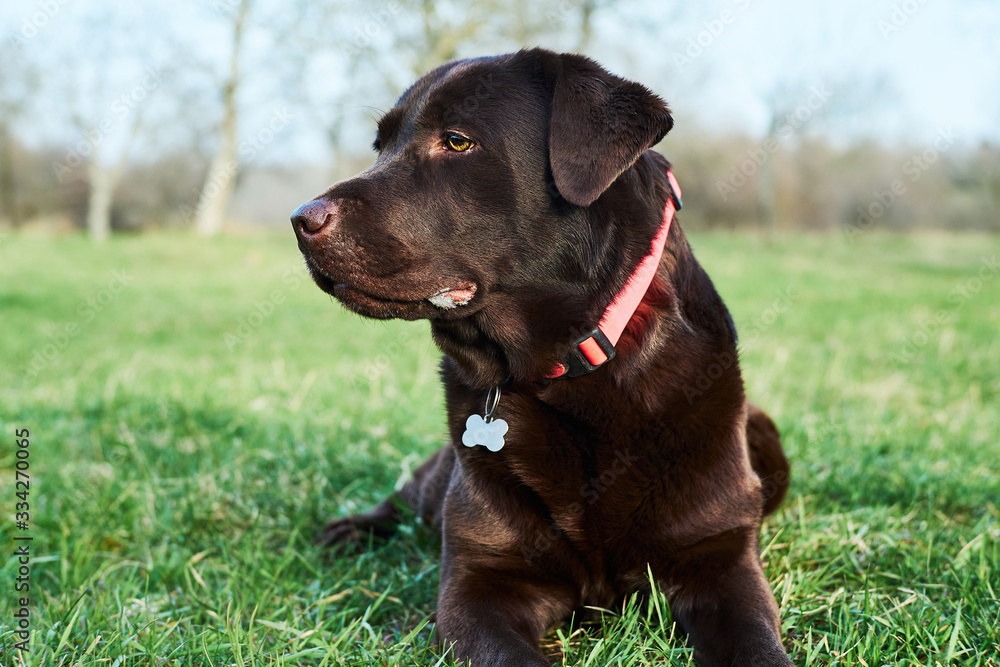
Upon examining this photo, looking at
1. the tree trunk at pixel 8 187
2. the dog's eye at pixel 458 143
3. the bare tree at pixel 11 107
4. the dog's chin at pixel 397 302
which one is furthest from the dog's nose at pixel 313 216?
the tree trunk at pixel 8 187

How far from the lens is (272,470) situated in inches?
131

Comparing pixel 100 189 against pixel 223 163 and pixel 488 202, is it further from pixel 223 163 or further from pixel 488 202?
pixel 488 202

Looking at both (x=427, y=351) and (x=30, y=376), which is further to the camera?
(x=427, y=351)

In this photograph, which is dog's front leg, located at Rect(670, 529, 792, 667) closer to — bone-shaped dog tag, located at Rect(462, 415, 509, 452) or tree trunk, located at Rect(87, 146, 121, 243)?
bone-shaped dog tag, located at Rect(462, 415, 509, 452)

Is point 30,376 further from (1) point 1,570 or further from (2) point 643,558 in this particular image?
(2) point 643,558

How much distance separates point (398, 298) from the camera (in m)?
1.92

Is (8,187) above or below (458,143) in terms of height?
below

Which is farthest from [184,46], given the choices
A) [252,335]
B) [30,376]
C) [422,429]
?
[422,429]

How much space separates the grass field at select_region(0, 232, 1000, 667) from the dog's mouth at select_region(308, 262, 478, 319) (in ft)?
2.58

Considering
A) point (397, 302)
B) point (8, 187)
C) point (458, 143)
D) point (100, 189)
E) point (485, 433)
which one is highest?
point (458, 143)

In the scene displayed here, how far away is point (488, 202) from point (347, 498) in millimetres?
1654

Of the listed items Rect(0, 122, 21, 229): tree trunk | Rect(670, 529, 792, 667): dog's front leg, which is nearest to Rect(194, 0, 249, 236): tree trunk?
Rect(0, 122, 21, 229): tree trunk

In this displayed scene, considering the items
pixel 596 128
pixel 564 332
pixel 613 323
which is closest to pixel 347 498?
pixel 564 332

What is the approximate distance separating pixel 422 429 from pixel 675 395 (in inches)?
88.2
